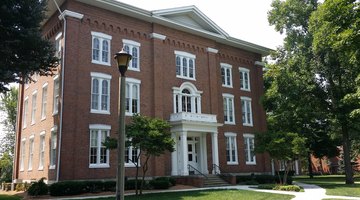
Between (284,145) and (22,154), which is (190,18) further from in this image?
→ (22,154)

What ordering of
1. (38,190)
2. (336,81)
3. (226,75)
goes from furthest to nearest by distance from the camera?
(226,75) < (336,81) < (38,190)

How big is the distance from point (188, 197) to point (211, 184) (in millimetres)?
8440

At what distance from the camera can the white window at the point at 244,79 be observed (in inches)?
1391

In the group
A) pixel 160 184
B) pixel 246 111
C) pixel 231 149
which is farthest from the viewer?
pixel 246 111

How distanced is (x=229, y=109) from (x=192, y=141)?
557 centimetres

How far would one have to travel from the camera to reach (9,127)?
56.4 metres

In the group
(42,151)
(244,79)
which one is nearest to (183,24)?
(244,79)

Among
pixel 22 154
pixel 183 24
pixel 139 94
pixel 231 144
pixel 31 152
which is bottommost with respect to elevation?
pixel 22 154

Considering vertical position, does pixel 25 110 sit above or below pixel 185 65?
A: below

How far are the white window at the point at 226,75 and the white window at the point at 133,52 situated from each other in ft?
31.6

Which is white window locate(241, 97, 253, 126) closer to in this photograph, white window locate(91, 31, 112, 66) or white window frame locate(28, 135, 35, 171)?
white window locate(91, 31, 112, 66)

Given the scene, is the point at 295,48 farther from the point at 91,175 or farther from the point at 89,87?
the point at 91,175

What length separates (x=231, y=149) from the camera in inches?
1271

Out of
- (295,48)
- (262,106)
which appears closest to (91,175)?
(262,106)
